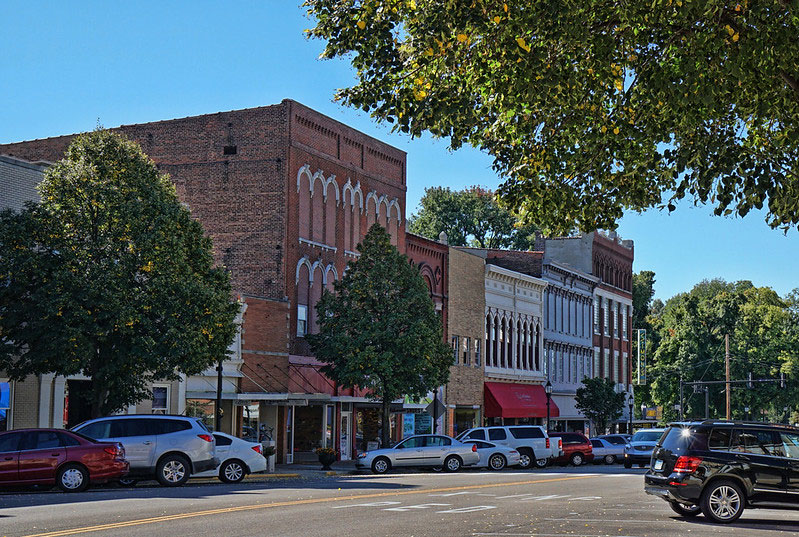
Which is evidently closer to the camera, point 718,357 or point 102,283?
point 102,283

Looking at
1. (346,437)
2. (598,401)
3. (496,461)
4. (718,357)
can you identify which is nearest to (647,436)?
(496,461)

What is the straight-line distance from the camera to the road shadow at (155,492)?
2113cm

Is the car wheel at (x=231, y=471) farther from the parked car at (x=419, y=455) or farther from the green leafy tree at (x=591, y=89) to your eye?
the green leafy tree at (x=591, y=89)

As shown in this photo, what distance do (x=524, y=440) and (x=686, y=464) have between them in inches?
1029

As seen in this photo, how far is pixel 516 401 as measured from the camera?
64312mm

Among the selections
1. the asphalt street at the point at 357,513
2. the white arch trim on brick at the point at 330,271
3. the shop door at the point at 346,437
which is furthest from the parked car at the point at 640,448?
the asphalt street at the point at 357,513

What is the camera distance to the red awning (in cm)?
6216

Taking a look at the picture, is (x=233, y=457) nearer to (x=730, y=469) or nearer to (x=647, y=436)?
(x=730, y=469)

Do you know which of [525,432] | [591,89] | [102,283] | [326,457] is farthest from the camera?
[525,432]

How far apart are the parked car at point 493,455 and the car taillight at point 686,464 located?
2268 cm

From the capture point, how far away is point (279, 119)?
46.0 metres

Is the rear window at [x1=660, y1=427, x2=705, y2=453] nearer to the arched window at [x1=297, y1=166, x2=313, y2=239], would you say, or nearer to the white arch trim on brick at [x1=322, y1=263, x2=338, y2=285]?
the arched window at [x1=297, y1=166, x2=313, y2=239]

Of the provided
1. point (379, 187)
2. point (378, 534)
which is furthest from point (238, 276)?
point (378, 534)

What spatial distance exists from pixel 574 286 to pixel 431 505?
5472cm
